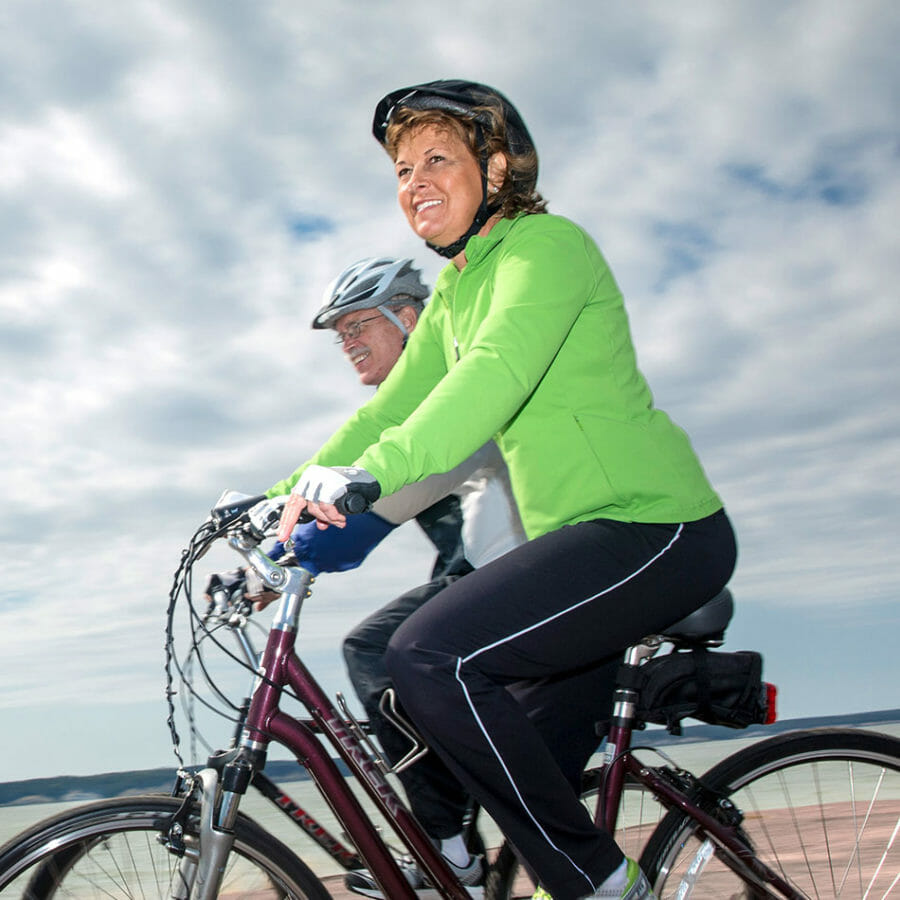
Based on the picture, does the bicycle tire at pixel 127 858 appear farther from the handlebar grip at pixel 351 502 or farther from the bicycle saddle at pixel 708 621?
the bicycle saddle at pixel 708 621

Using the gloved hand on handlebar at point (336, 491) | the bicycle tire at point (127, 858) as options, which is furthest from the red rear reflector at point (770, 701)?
the gloved hand on handlebar at point (336, 491)

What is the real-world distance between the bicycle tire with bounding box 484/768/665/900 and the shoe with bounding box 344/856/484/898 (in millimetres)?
34

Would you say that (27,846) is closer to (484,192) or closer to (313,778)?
(313,778)

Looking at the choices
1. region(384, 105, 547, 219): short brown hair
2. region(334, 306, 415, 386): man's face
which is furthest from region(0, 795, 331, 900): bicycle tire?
region(334, 306, 415, 386): man's face

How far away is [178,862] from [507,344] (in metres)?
1.33

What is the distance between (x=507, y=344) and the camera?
1999mm

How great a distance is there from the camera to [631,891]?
213 cm

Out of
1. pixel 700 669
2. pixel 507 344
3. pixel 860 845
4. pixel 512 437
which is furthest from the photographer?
pixel 860 845

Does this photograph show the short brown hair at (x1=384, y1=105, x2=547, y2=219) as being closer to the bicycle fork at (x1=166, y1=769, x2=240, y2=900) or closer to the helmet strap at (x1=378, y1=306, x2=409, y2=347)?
the bicycle fork at (x1=166, y1=769, x2=240, y2=900)

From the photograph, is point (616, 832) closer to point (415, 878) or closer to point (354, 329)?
point (415, 878)

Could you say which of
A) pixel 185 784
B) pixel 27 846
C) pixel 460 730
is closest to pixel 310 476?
pixel 460 730

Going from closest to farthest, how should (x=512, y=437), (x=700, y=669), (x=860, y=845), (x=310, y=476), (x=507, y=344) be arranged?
(x=310, y=476), (x=507, y=344), (x=512, y=437), (x=700, y=669), (x=860, y=845)

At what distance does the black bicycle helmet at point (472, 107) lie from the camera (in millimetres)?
2465

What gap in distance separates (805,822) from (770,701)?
1.57 ft
